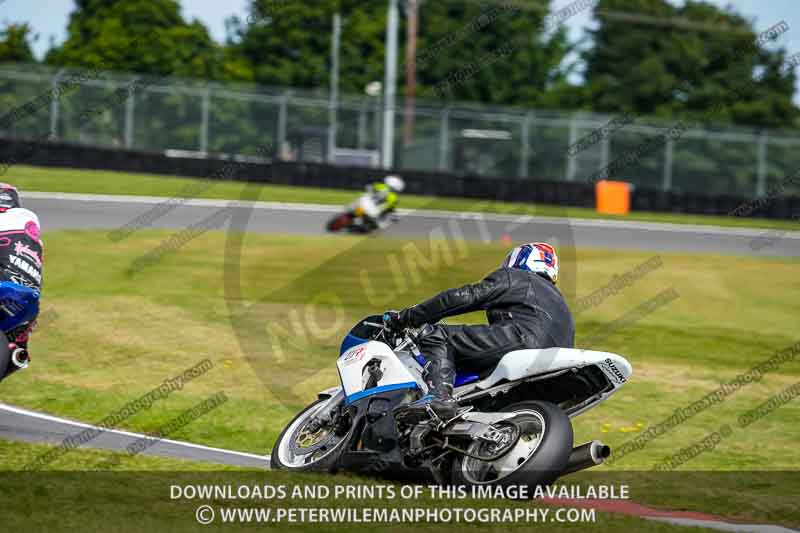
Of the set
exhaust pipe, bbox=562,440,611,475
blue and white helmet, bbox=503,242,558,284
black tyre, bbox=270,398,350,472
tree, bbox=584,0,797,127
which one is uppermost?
tree, bbox=584,0,797,127

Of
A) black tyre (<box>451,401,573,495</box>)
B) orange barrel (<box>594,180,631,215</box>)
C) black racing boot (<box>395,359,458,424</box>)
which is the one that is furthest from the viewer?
orange barrel (<box>594,180,631,215</box>)

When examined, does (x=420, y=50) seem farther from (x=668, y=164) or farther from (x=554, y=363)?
(x=554, y=363)

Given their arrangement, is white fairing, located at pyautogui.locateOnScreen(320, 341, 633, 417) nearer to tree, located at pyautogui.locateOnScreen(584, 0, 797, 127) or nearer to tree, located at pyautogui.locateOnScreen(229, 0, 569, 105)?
tree, located at pyautogui.locateOnScreen(584, 0, 797, 127)

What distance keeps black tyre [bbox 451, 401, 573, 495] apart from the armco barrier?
99.3 ft

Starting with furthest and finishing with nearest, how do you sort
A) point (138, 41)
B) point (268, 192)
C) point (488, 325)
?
point (138, 41)
point (268, 192)
point (488, 325)

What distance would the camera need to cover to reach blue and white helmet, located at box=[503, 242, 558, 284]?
26.0ft

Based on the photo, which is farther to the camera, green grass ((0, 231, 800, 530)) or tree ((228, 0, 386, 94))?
tree ((228, 0, 386, 94))

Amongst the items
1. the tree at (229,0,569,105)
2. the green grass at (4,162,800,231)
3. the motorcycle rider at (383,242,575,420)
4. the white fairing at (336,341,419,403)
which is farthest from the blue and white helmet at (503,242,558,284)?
the tree at (229,0,569,105)

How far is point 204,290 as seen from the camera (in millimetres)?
18453

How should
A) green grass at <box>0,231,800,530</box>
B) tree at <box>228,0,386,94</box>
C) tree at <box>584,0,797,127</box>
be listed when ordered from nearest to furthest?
1. green grass at <box>0,231,800,530</box>
2. tree at <box>584,0,797,127</box>
3. tree at <box>228,0,386,94</box>

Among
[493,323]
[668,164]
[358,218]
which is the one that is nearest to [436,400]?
[493,323]

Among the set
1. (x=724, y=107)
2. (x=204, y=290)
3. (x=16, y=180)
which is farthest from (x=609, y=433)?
(x=724, y=107)

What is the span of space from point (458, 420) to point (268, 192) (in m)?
28.9

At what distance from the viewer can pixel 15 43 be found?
5791 centimetres
